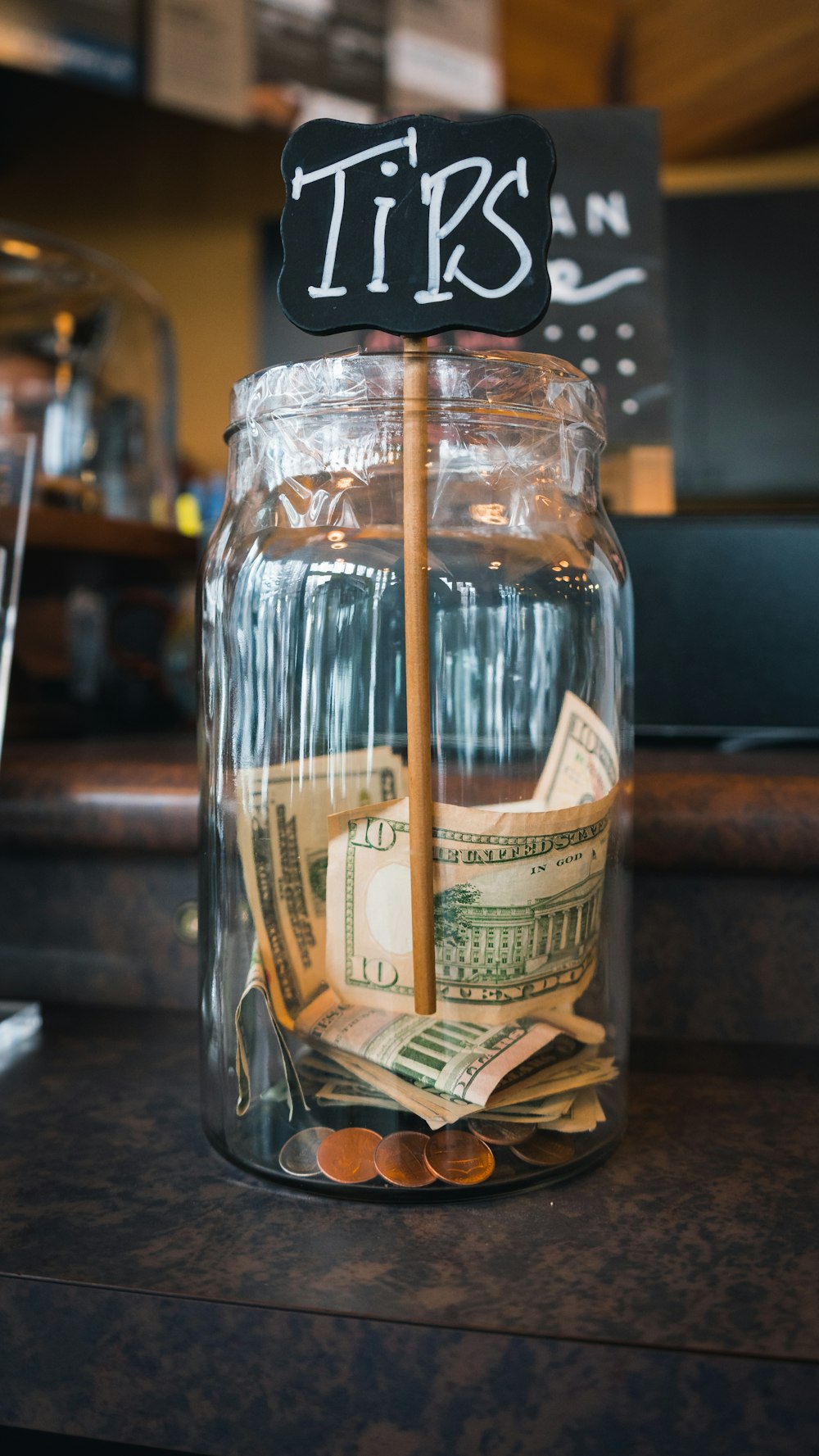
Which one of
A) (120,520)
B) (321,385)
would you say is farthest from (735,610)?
(120,520)

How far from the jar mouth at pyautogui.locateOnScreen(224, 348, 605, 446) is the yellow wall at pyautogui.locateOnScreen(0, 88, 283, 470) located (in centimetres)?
192

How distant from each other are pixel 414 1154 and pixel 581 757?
0.66 feet

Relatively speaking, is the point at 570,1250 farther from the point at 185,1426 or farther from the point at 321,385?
the point at 321,385

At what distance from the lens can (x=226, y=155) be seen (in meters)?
2.31

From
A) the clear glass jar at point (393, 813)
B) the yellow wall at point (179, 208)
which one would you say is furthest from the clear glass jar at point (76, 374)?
the yellow wall at point (179, 208)

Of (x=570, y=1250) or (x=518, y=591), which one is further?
(x=518, y=591)

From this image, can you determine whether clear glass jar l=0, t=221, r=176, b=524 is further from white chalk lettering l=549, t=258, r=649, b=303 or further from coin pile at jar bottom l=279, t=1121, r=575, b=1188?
coin pile at jar bottom l=279, t=1121, r=575, b=1188

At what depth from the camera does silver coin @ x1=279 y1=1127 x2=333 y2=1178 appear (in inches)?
19.2

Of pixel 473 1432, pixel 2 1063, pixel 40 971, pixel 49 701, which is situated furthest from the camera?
pixel 49 701

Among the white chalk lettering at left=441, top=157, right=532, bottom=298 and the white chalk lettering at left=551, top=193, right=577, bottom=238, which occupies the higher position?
the white chalk lettering at left=551, top=193, right=577, bottom=238

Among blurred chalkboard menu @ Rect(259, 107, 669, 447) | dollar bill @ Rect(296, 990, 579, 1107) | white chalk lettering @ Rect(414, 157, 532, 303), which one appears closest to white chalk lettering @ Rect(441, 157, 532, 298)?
white chalk lettering @ Rect(414, 157, 532, 303)

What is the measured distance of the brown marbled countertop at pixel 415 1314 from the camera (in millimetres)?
370

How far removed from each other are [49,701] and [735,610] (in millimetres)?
570

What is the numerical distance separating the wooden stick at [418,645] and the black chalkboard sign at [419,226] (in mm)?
24
